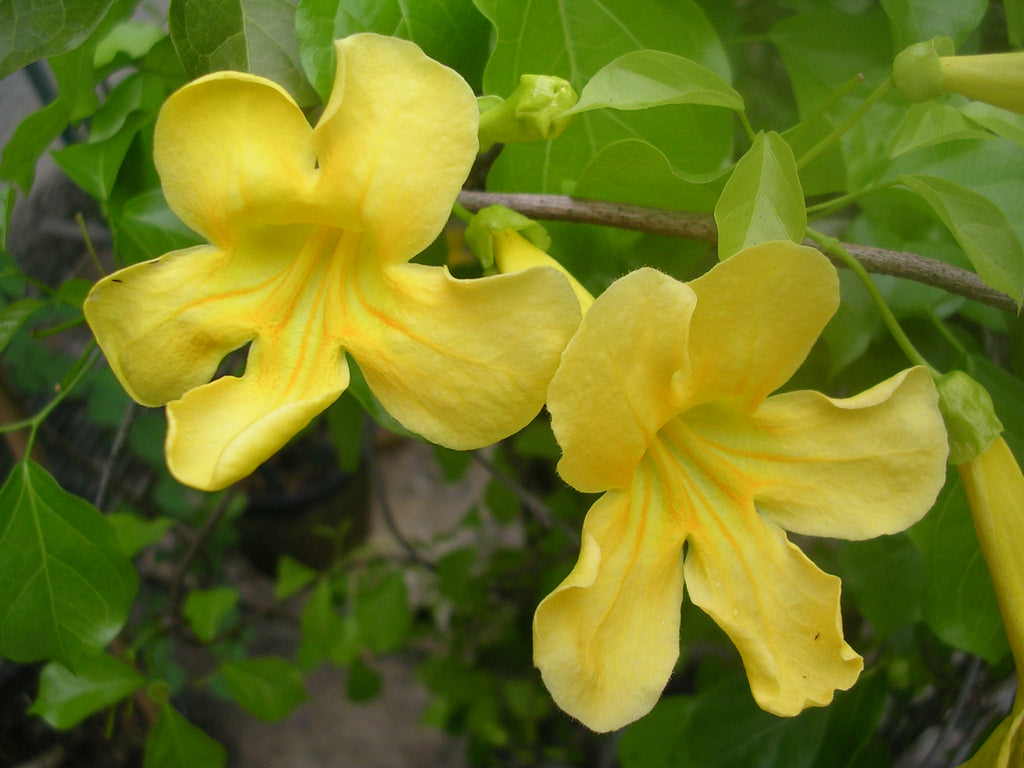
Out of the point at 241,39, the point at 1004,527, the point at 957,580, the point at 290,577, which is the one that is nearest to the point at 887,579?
the point at 957,580

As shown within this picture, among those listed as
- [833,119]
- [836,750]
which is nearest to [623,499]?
[833,119]

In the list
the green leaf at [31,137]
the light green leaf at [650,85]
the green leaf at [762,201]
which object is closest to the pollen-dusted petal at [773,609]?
the green leaf at [762,201]

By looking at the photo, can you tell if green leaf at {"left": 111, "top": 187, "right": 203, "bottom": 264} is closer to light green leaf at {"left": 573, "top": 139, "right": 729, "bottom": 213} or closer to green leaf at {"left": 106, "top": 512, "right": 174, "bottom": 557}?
light green leaf at {"left": 573, "top": 139, "right": 729, "bottom": 213}

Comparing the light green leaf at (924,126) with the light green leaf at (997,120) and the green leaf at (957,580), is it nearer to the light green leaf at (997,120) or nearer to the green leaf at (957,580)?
the light green leaf at (997,120)

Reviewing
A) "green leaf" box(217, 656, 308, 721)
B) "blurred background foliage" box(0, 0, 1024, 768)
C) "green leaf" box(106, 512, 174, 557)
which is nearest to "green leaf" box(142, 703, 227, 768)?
"blurred background foliage" box(0, 0, 1024, 768)

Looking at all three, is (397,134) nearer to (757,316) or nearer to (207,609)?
(757,316)
